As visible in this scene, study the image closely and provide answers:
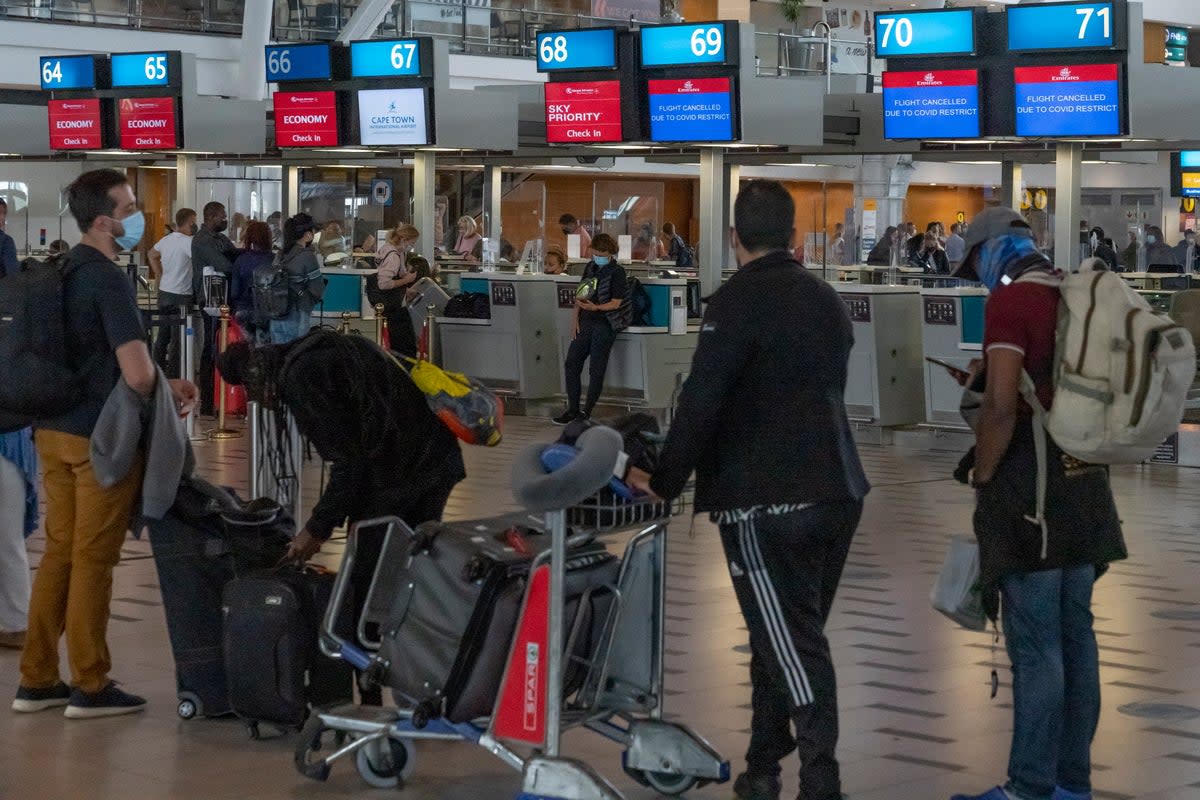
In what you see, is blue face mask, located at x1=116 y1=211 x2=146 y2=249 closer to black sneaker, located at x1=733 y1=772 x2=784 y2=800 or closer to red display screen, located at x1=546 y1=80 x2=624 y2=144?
black sneaker, located at x1=733 y1=772 x2=784 y2=800

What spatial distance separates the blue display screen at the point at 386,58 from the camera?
17.2 meters

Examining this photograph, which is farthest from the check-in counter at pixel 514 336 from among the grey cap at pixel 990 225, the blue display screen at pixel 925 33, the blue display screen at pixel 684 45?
the grey cap at pixel 990 225

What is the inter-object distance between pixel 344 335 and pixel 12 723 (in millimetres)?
1502

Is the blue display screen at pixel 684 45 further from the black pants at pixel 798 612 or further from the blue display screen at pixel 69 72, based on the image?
the black pants at pixel 798 612

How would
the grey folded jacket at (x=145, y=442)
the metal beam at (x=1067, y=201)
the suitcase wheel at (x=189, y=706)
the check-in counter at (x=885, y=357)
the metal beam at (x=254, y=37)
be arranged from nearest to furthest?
the grey folded jacket at (x=145, y=442)
the suitcase wheel at (x=189, y=706)
the check-in counter at (x=885, y=357)
the metal beam at (x=1067, y=201)
the metal beam at (x=254, y=37)

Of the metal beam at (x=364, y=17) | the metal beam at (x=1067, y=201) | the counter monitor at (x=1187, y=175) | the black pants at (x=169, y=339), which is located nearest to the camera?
the metal beam at (x=1067, y=201)

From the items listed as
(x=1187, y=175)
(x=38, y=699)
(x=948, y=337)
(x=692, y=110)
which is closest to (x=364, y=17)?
(x=692, y=110)

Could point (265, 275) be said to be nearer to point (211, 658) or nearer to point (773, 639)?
point (211, 658)

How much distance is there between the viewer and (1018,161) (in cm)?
1908

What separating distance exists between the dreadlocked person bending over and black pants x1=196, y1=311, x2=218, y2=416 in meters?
9.76

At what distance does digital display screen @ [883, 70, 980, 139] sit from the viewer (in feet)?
46.8

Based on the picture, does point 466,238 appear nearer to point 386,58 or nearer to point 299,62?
point 299,62

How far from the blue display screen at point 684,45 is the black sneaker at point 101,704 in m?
10.4

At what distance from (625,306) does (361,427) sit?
31.0ft
